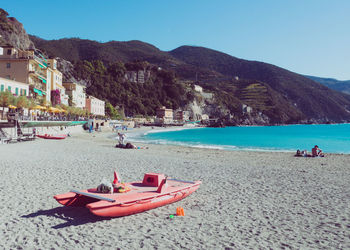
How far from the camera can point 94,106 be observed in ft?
277

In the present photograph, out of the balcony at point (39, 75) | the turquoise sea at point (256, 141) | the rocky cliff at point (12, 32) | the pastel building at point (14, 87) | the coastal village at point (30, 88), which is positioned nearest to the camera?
the coastal village at point (30, 88)

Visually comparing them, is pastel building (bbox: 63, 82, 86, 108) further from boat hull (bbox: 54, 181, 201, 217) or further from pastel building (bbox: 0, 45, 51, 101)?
boat hull (bbox: 54, 181, 201, 217)

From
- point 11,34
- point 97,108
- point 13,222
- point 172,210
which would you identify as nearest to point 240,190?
point 172,210

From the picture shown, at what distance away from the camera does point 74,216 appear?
21.4ft

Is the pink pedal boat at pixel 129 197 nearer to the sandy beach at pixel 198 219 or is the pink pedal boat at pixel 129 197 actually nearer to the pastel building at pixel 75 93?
the sandy beach at pixel 198 219

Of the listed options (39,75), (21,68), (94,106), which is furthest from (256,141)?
(94,106)

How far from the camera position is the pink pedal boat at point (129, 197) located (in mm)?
6086

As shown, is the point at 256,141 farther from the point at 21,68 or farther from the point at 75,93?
the point at 75,93

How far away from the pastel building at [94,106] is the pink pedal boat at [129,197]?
73727 mm

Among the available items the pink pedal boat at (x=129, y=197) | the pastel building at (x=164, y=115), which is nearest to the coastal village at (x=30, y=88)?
the pink pedal boat at (x=129, y=197)

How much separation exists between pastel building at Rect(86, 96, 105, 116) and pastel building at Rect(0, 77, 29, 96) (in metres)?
39.0

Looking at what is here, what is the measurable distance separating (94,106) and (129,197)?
270 ft

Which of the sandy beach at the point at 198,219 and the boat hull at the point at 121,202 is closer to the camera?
the sandy beach at the point at 198,219

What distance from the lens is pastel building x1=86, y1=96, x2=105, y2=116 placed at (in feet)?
263
